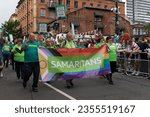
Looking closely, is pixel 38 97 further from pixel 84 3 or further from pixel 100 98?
pixel 84 3

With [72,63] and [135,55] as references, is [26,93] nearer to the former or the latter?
[72,63]

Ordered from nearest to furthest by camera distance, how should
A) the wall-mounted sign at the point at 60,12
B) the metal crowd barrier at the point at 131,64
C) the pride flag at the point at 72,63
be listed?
the pride flag at the point at 72,63
the metal crowd barrier at the point at 131,64
the wall-mounted sign at the point at 60,12

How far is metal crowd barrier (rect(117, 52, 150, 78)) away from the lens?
47.4ft

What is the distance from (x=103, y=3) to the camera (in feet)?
291

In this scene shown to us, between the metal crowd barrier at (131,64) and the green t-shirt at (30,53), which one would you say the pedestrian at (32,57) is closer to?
the green t-shirt at (30,53)

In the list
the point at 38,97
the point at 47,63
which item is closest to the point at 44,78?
the point at 47,63

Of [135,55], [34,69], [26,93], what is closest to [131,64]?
[135,55]

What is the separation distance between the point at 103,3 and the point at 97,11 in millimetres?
20101

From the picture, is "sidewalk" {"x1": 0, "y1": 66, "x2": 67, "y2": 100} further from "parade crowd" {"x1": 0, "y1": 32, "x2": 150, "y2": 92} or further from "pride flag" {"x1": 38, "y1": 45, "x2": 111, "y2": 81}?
"pride flag" {"x1": 38, "y1": 45, "x2": 111, "y2": 81}

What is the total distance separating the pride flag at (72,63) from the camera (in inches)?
432

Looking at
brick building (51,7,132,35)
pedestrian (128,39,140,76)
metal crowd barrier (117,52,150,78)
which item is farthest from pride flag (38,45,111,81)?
brick building (51,7,132,35)

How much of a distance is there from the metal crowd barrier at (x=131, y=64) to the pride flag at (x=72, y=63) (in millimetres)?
3006

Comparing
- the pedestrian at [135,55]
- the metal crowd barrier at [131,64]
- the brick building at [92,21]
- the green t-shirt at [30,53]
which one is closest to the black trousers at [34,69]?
the green t-shirt at [30,53]

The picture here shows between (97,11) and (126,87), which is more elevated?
(97,11)
